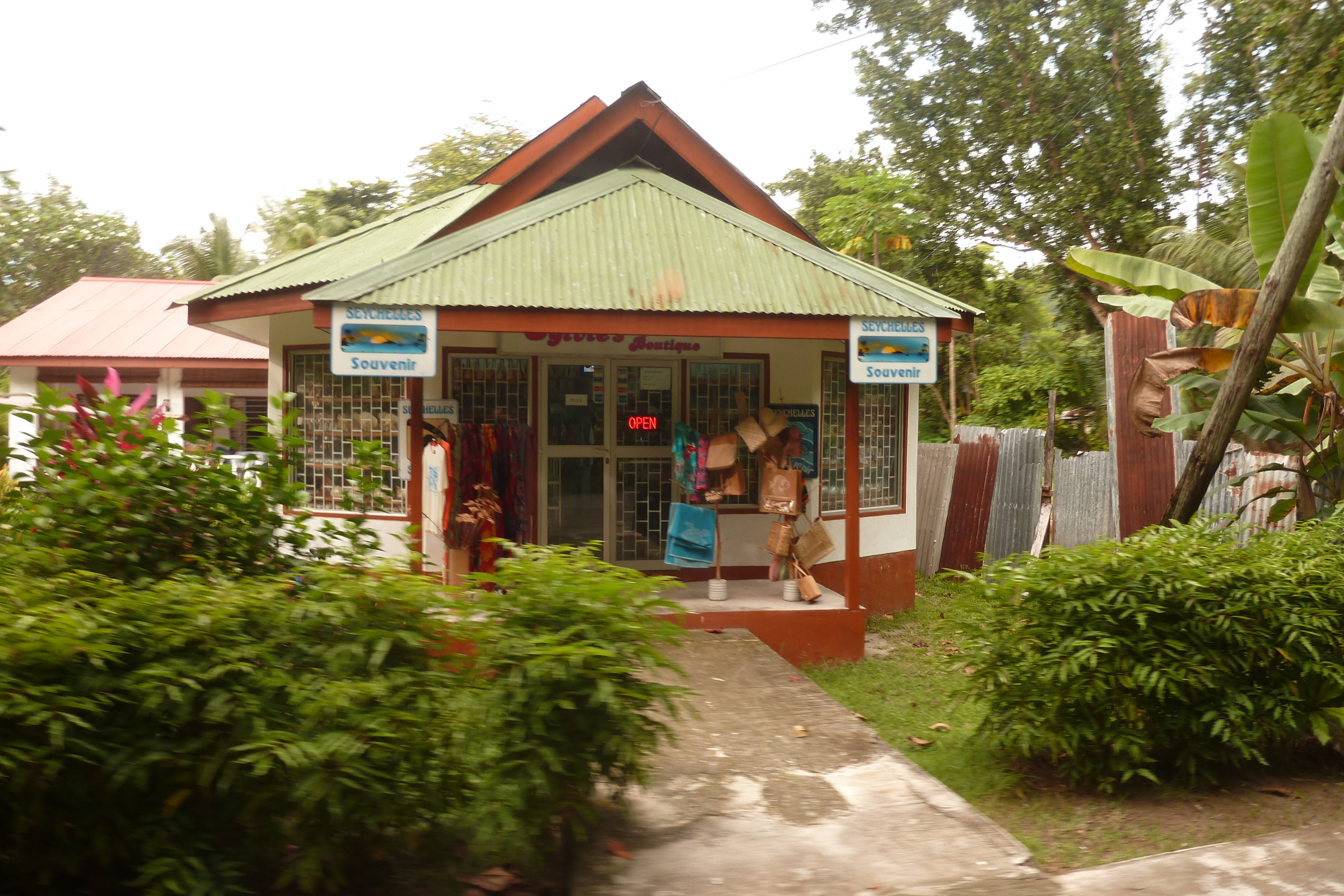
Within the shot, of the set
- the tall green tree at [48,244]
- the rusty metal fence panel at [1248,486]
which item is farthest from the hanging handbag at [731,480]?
the tall green tree at [48,244]

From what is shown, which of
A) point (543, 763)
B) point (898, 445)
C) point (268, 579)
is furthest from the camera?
point (898, 445)

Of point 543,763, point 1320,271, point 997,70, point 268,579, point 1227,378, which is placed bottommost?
point 543,763

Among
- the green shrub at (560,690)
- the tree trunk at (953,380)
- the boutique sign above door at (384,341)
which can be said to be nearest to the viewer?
the green shrub at (560,690)

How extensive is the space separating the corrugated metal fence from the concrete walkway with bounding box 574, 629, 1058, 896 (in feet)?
20.0

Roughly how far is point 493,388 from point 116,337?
11931 millimetres

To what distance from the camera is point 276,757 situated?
335 centimetres

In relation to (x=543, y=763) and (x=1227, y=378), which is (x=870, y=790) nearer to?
(x=543, y=763)

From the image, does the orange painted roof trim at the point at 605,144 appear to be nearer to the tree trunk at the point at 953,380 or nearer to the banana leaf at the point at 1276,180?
the banana leaf at the point at 1276,180

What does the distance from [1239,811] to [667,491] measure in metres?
5.89

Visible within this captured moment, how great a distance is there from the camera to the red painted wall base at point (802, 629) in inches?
328

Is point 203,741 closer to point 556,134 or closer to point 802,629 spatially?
point 802,629

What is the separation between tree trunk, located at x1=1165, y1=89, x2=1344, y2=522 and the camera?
20.6 feet

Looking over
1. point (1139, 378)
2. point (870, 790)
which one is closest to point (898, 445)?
point (1139, 378)

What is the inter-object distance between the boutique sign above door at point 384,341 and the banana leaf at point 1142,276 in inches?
194
